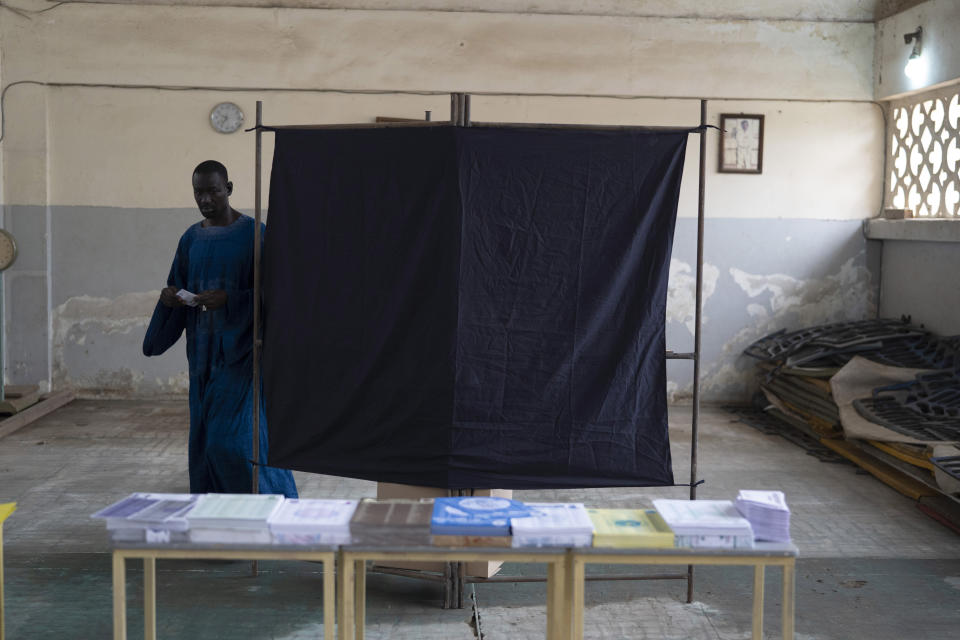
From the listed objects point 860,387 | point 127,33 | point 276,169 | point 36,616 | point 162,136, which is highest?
point 127,33

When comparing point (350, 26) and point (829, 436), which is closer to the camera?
point (829, 436)

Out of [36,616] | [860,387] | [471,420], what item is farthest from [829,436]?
[36,616]

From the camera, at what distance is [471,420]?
11.7 feet

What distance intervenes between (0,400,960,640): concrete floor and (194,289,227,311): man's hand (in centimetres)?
115

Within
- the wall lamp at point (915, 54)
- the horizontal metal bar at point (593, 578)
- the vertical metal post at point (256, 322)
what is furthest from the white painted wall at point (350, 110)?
the horizontal metal bar at point (593, 578)

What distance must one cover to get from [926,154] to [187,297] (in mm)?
5980

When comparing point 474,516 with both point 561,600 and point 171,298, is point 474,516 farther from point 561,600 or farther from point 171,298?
point 171,298

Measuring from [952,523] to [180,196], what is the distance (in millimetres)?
6199

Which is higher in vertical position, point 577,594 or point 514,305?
point 514,305

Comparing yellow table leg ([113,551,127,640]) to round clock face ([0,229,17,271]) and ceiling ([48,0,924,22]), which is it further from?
ceiling ([48,0,924,22])

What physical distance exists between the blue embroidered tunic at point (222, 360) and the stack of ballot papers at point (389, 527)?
5.76 feet

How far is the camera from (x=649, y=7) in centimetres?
805

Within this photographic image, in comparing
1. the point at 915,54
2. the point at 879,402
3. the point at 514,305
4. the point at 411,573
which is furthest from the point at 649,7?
the point at 411,573

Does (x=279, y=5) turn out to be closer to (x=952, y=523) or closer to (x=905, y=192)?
(x=905, y=192)
